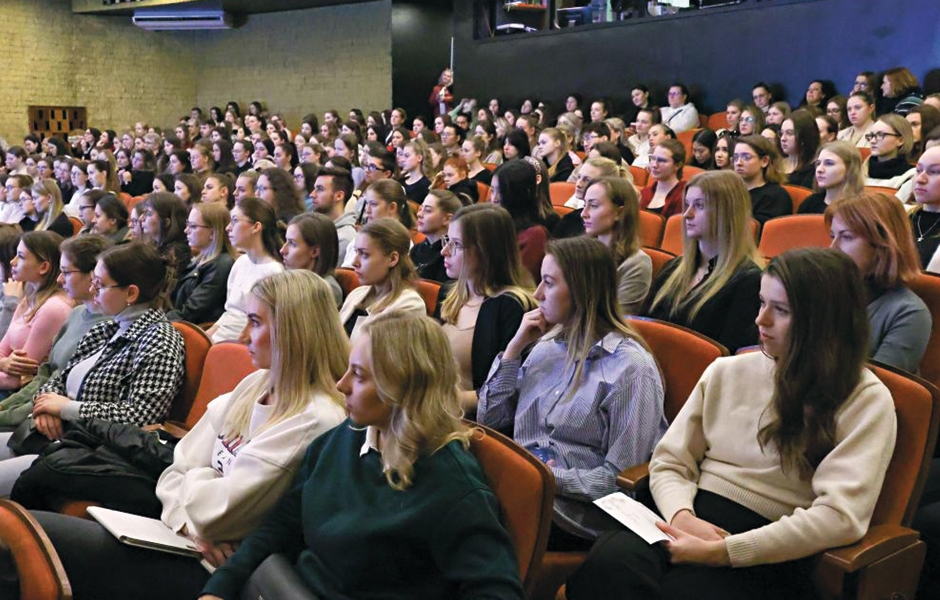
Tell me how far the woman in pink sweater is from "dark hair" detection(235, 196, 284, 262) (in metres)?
0.77

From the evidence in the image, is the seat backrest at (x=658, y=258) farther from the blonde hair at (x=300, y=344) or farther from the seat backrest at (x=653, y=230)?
the blonde hair at (x=300, y=344)

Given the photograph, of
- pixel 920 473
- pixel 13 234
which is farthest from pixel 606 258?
pixel 13 234

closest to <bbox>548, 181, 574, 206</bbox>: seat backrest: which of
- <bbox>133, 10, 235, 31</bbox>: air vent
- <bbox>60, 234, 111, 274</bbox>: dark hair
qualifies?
<bbox>60, 234, 111, 274</bbox>: dark hair

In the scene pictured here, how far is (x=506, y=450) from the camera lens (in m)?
1.74

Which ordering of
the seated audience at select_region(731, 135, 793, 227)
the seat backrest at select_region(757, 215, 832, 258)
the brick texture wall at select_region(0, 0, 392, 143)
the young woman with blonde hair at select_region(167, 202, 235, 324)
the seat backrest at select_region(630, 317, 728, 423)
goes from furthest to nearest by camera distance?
the brick texture wall at select_region(0, 0, 392, 143) → the seated audience at select_region(731, 135, 793, 227) → the young woman with blonde hair at select_region(167, 202, 235, 324) → the seat backrest at select_region(757, 215, 832, 258) → the seat backrest at select_region(630, 317, 728, 423)

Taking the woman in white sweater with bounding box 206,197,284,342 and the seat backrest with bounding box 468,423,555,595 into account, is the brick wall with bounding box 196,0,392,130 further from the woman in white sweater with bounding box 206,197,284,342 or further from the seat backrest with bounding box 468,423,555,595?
the seat backrest with bounding box 468,423,555,595

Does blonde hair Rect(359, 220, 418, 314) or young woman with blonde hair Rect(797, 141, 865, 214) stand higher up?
young woman with blonde hair Rect(797, 141, 865, 214)

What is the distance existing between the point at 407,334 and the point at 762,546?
79cm

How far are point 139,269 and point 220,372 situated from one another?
22.1 inches

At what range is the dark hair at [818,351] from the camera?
1743mm

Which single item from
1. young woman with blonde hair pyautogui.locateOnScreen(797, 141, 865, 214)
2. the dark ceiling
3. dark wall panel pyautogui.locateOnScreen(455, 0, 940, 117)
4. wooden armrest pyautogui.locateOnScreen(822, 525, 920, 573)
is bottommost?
wooden armrest pyautogui.locateOnScreen(822, 525, 920, 573)

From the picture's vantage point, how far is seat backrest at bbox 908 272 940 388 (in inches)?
98.9

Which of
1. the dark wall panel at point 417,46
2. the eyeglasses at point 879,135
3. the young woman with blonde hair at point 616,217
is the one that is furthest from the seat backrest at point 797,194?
the dark wall panel at point 417,46

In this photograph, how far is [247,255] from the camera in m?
4.04
